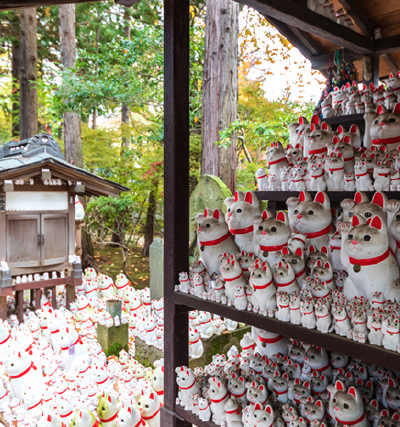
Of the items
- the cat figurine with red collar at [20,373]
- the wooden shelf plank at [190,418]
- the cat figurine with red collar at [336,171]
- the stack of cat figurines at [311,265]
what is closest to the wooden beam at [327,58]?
the cat figurine with red collar at [336,171]

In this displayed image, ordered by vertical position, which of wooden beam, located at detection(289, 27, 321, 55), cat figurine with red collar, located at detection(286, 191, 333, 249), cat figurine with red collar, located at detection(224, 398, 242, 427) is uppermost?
wooden beam, located at detection(289, 27, 321, 55)

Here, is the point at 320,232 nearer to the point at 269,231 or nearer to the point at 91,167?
the point at 269,231

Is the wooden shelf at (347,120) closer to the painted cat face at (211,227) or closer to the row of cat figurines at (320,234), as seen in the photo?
the row of cat figurines at (320,234)

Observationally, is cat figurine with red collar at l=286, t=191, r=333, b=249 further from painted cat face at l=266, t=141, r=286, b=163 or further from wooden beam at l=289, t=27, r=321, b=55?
wooden beam at l=289, t=27, r=321, b=55

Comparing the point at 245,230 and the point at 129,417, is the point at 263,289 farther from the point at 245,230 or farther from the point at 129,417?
the point at 129,417

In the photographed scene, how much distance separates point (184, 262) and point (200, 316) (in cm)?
303

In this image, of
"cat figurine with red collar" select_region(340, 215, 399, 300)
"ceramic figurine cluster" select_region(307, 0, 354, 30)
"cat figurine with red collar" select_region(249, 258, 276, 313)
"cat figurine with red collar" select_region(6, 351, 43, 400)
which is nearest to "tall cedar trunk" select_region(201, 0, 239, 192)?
"ceramic figurine cluster" select_region(307, 0, 354, 30)

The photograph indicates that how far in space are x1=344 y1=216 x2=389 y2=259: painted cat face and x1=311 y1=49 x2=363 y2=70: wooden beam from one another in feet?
7.75

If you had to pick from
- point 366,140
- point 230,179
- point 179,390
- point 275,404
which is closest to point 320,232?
point 366,140

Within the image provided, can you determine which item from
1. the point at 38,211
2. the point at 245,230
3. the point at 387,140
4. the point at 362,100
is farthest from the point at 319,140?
the point at 38,211

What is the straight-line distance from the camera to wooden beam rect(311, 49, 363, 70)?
345 centimetres

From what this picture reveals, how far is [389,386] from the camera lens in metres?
2.05

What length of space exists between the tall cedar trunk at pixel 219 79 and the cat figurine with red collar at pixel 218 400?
18.5 ft

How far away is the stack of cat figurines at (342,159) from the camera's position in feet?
6.73
